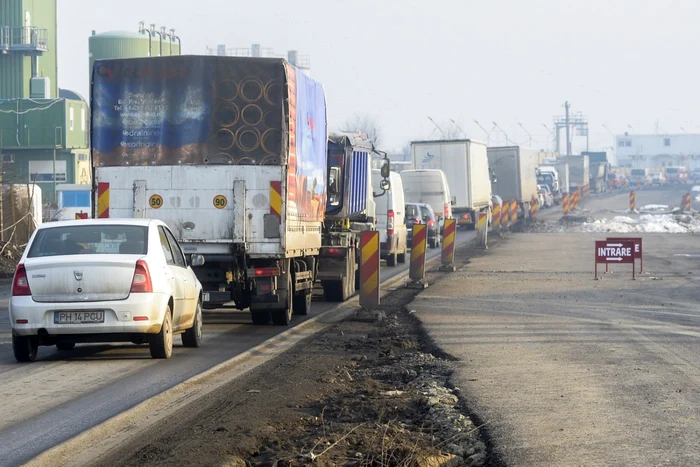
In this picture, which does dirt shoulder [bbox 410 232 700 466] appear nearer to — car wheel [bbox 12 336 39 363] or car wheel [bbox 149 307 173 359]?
car wheel [bbox 149 307 173 359]

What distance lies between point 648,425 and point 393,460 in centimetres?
219

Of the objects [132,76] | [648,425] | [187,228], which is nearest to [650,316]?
[187,228]

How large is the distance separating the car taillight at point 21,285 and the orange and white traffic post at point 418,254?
12.3 metres

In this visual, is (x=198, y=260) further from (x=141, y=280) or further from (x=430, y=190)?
(x=430, y=190)

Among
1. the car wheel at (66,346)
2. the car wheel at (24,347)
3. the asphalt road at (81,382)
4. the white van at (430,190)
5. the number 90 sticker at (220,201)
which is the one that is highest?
the white van at (430,190)

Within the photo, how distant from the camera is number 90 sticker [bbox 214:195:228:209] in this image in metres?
15.9

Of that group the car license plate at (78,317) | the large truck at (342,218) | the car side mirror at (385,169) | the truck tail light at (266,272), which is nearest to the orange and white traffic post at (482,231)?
the car side mirror at (385,169)

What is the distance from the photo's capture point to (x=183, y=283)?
1339 centimetres

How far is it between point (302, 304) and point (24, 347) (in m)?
6.57

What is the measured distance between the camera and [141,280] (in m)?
12.2

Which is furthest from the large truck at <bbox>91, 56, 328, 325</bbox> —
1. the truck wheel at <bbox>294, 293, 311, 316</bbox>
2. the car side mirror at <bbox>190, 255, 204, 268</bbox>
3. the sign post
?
the sign post

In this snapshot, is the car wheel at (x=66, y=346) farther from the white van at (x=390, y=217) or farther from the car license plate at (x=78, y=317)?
the white van at (x=390, y=217)

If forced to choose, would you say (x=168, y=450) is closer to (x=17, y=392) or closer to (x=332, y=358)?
(x=17, y=392)

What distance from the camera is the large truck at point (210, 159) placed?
625 inches
